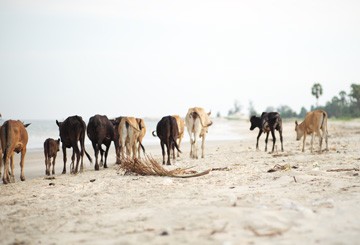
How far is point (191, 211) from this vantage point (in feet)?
16.6

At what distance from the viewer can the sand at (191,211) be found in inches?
161

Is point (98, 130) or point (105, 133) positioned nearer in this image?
point (98, 130)

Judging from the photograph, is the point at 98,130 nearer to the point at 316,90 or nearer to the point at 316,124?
the point at 316,124

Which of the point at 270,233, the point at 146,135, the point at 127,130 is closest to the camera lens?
the point at 270,233

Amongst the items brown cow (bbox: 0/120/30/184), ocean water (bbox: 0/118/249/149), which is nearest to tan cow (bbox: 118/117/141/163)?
brown cow (bbox: 0/120/30/184)

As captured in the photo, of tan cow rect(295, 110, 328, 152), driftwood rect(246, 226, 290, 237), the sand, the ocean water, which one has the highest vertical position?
tan cow rect(295, 110, 328, 152)

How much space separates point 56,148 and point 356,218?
979 cm

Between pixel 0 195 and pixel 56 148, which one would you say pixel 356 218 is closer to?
pixel 0 195

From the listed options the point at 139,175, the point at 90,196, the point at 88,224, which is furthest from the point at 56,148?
the point at 88,224

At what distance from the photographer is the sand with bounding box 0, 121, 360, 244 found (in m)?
4.10

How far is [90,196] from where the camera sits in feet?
23.1

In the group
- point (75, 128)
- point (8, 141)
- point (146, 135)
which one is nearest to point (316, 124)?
point (75, 128)

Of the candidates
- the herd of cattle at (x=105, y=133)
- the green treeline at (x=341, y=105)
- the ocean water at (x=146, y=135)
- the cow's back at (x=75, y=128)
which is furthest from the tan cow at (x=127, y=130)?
the green treeline at (x=341, y=105)

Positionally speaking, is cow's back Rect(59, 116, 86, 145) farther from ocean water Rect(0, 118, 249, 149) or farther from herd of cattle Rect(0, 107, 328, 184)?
ocean water Rect(0, 118, 249, 149)
